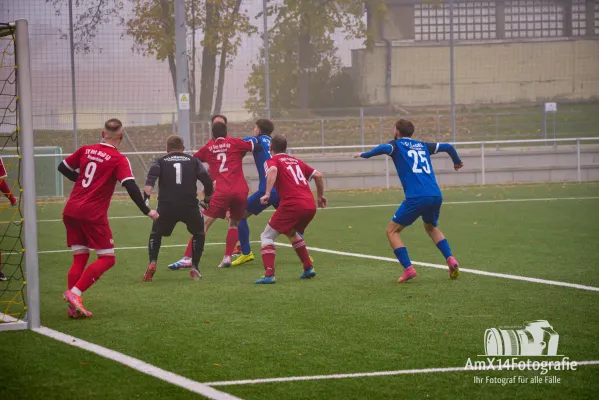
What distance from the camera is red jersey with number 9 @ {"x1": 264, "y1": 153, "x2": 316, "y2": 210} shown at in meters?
10.4

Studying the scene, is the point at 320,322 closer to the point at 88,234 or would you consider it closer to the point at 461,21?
the point at 88,234

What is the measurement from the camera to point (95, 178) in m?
8.38

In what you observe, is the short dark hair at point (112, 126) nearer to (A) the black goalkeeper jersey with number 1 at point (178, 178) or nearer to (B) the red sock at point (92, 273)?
(B) the red sock at point (92, 273)

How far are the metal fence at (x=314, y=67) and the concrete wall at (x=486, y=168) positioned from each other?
150 cm

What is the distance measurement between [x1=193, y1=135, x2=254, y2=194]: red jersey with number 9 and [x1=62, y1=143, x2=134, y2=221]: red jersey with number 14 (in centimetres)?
355

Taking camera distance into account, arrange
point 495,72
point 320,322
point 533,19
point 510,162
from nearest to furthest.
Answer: point 320,322, point 510,162, point 495,72, point 533,19

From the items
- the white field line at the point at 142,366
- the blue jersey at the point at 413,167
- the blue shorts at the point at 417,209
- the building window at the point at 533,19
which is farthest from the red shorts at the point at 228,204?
the building window at the point at 533,19

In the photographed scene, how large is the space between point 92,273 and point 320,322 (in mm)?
2114

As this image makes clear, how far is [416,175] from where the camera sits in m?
10.2

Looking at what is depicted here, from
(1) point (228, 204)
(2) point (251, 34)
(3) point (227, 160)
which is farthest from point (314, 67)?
(1) point (228, 204)

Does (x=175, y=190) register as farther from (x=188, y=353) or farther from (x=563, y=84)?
(x=563, y=84)

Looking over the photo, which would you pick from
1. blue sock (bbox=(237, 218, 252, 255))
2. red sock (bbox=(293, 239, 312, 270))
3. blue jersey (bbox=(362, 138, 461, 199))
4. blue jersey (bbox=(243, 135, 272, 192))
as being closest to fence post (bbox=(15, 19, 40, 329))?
red sock (bbox=(293, 239, 312, 270))

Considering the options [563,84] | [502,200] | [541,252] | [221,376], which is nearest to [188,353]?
[221,376]

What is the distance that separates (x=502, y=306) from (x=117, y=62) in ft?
70.4
